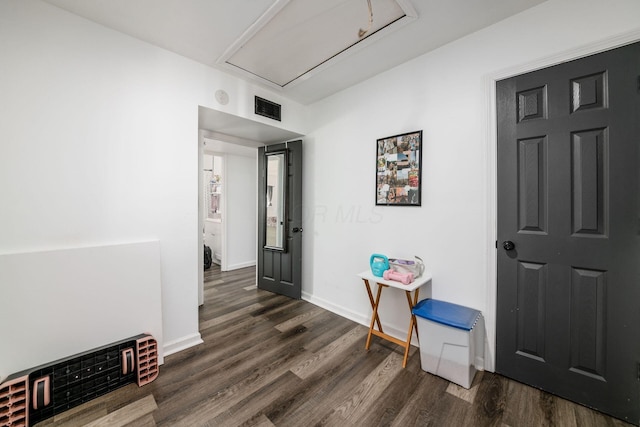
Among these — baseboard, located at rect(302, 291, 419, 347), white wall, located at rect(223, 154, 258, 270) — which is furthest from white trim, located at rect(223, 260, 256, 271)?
baseboard, located at rect(302, 291, 419, 347)

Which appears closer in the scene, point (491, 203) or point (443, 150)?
point (491, 203)

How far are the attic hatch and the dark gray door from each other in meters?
1.07

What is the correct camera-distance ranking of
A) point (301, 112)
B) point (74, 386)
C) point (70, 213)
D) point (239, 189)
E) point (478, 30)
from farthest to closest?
1. point (239, 189)
2. point (301, 112)
3. point (478, 30)
4. point (70, 213)
5. point (74, 386)

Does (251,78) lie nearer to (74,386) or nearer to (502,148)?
(502,148)

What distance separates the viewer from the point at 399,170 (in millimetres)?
2426

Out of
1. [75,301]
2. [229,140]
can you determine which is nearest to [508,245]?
[75,301]

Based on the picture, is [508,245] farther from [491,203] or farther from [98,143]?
[98,143]

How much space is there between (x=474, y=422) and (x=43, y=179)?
327 centimetres

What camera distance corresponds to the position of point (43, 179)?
1664 mm

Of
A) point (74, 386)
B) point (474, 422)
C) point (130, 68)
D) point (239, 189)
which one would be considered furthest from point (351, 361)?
point (239, 189)

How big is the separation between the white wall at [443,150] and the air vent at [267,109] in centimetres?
64

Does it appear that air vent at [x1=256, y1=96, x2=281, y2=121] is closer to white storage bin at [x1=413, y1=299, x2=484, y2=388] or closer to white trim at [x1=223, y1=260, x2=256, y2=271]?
white storage bin at [x1=413, y1=299, x2=484, y2=388]

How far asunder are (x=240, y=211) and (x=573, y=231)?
16.0 feet

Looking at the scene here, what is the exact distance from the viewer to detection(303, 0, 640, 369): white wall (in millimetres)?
1675
